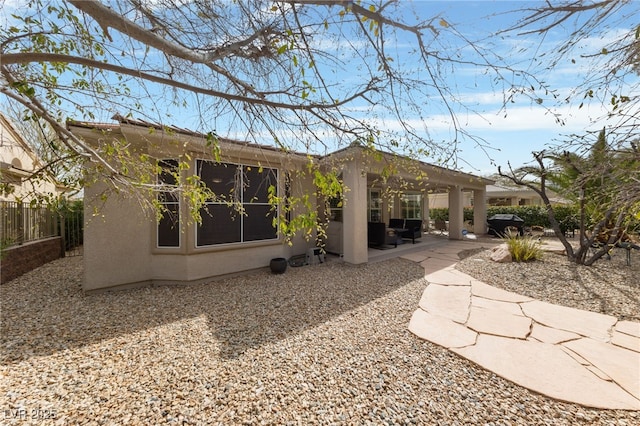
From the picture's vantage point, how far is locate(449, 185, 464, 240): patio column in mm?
12945

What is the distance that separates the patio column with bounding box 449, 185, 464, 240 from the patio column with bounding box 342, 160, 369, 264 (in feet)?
24.4

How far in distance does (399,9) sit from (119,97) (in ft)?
11.9

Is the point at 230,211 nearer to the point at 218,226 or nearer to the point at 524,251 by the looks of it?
the point at 218,226

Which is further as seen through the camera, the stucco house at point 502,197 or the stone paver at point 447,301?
the stucco house at point 502,197

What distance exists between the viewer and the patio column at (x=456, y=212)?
12.9m

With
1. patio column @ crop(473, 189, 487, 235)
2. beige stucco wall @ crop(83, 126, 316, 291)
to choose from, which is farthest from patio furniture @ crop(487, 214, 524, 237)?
beige stucco wall @ crop(83, 126, 316, 291)

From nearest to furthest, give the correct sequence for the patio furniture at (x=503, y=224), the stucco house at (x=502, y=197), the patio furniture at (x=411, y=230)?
1. the patio furniture at (x=411, y=230)
2. the patio furniture at (x=503, y=224)
3. the stucco house at (x=502, y=197)

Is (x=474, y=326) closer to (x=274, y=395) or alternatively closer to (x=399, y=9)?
(x=274, y=395)

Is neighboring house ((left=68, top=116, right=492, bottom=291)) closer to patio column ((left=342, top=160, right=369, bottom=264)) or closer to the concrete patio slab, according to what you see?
patio column ((left=342, top=160, right=369, bottom=264))

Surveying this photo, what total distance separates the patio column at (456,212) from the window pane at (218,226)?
11.2 metres

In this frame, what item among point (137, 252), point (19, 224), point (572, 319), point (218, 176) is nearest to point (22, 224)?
point (19, 224)

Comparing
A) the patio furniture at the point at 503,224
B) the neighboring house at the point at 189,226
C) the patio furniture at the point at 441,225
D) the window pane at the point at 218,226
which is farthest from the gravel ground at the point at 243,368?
the patio furniture at the point at 441,225

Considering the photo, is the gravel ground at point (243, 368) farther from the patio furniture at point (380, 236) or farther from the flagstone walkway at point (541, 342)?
the patio furniture at point (380, 236)

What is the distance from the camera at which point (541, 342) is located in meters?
3.50
